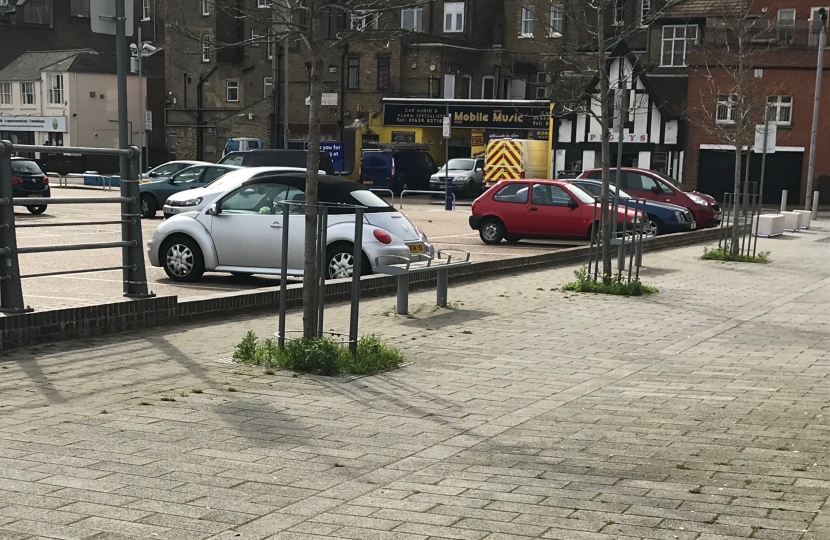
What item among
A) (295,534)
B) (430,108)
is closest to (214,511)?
(295,534)

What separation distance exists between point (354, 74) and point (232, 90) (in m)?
10.2

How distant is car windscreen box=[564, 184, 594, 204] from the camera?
23734 mm

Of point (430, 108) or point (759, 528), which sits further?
point (430, 108)

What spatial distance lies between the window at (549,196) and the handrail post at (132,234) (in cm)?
1424

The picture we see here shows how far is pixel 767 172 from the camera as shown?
52125 mm

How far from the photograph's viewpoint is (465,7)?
7131 cm

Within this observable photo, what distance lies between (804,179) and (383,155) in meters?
19.2

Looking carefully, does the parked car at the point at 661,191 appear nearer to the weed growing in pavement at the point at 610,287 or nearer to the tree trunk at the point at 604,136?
the tree trunk at the point at 604,136

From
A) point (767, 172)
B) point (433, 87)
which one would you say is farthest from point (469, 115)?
point (767, 172)

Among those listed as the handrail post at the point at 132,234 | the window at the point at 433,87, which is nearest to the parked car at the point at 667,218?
the handrail post at the point at 132,234

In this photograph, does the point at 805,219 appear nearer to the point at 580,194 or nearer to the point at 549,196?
the point at 580,194

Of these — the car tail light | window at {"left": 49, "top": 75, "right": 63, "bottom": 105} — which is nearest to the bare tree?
the car tail light

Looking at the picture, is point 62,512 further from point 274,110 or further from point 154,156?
point 154,156

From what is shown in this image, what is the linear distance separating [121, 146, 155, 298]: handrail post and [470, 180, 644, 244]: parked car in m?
14.1
